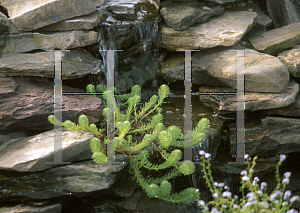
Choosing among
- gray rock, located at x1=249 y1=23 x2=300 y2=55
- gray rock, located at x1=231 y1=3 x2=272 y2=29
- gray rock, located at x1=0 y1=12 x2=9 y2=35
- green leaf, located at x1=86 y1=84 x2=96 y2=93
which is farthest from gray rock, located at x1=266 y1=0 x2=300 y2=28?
gray rock, located at x1=0 y1=12 x2=9 y2=35

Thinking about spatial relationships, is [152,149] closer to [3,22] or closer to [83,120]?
[83,120]

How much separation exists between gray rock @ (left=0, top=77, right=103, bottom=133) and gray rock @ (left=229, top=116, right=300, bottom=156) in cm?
205

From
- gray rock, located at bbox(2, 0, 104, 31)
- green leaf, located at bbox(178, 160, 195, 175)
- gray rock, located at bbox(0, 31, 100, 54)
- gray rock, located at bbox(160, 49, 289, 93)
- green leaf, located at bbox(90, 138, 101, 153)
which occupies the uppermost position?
gray rock, located at bbox(2, 0, 104, 31)

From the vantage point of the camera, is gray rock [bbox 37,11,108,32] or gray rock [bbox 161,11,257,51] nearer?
gray rock [bbox 37,11,108,32]

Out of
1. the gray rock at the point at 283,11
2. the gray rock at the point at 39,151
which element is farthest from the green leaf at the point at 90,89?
the gray rock at the point at 283,11

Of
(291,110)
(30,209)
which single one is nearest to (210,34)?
(291,110)

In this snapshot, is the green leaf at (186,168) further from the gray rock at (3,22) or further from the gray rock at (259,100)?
the gray rock at (3,22)

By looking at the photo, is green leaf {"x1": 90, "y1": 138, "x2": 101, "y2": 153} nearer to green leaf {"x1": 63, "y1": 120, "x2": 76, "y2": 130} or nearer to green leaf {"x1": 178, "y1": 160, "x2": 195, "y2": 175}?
green leaf {"x1": 63, "y1": 120, "x2": 76, "y2": 130}

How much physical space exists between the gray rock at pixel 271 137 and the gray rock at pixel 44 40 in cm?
257

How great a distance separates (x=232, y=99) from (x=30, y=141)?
9.47 feet

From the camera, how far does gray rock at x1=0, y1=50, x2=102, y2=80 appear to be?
3670 mm

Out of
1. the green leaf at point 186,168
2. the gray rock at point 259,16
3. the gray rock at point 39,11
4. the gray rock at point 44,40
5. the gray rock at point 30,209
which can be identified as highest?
the gray rock at point 259,16

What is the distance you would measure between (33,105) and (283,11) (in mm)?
5074

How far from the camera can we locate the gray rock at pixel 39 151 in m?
2.83
